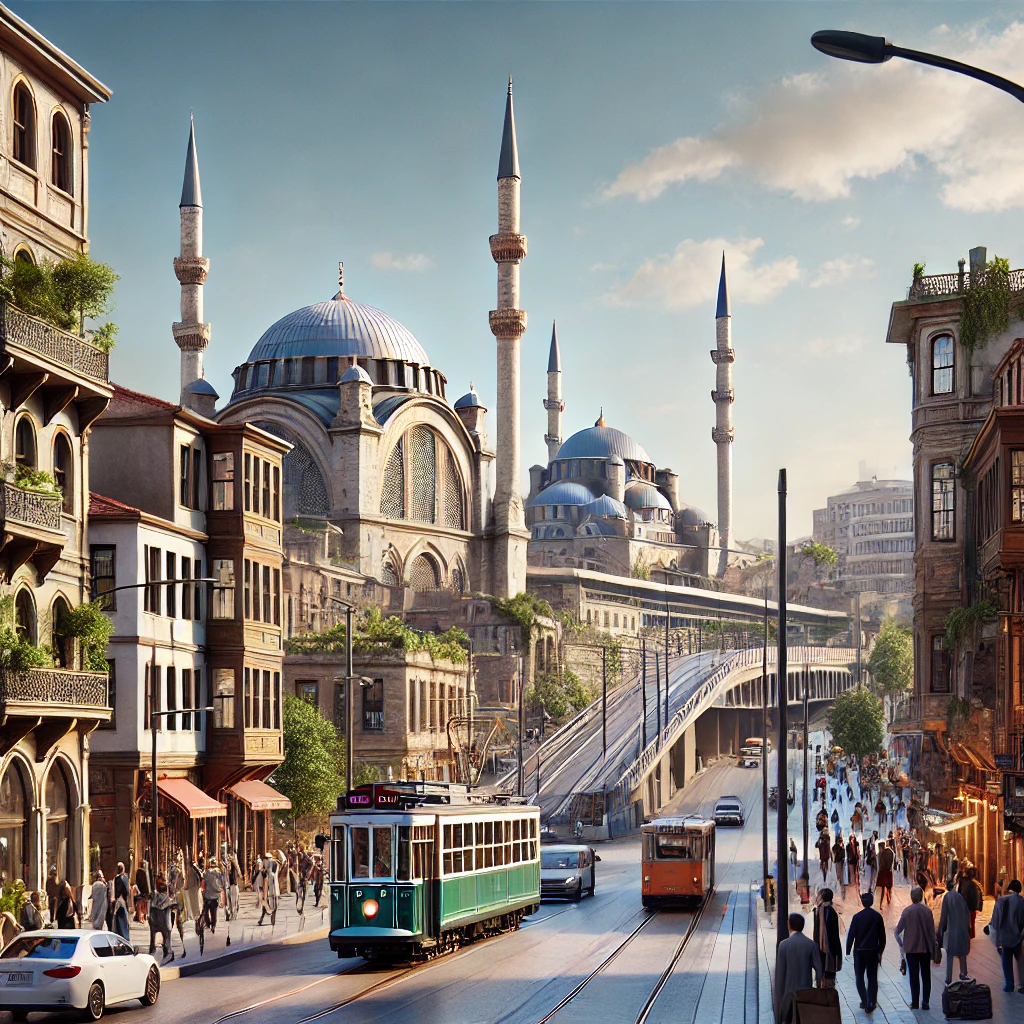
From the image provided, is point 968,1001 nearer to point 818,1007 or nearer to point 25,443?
point 818,1007

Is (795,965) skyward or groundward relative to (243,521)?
groundward

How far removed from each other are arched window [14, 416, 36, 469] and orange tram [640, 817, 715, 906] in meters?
17.1

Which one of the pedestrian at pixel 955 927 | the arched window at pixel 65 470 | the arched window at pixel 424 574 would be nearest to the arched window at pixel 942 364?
the arched window at pixel 65 470

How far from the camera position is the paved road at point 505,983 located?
22.1m

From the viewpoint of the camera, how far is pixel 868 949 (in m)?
22.2

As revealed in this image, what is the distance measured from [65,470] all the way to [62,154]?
6.52 meters

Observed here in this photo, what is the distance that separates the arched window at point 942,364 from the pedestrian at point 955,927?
33.0 metres

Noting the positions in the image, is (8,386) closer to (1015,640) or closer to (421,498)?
(1015,640)

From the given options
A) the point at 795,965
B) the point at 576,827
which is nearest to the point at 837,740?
the point at 576,827

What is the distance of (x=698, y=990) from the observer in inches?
1001

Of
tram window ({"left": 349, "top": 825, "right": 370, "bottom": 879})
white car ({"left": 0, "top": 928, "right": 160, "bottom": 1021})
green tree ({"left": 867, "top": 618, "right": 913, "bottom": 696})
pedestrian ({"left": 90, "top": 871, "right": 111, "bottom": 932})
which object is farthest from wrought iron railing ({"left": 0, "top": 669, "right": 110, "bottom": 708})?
green tree ({"left": 867, "top": 618, "right": 913, "bottom": 696})

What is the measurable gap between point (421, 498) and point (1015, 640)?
2929 inches

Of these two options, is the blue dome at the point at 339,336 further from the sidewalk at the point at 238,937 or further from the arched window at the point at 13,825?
the arched window at the point at 13,825

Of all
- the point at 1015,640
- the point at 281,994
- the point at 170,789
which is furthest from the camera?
the point at 170,789
